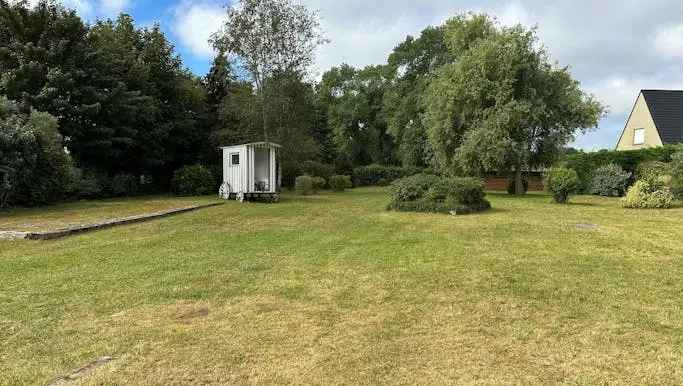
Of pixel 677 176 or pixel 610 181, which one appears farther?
pixel 610 181

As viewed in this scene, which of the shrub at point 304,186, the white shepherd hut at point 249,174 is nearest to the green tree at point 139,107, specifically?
the white shepherd hut at point 249,174

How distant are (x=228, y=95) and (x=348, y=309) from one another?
19.2 metres

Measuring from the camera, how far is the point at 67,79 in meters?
16.3

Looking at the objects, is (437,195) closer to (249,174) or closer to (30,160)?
(249,174)

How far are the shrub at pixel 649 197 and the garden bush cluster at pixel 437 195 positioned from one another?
15.1 ft

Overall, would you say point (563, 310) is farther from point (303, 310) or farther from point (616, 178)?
point (616, 178)

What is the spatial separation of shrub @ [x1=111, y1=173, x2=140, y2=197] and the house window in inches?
1229

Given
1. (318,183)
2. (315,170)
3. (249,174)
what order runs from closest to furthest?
(249,174)
(318,183)
(315,170)

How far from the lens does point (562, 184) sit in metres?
15.0

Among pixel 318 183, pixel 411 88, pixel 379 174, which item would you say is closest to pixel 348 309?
pixel 318 183

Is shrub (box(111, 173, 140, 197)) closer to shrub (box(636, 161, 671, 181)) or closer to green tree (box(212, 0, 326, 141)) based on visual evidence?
green tree (box(212, 0, 326, 141))

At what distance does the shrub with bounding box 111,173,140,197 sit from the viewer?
1880cm

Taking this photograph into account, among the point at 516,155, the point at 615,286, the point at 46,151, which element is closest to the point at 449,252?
the point at 615,286

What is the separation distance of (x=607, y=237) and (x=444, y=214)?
4.28 metres
